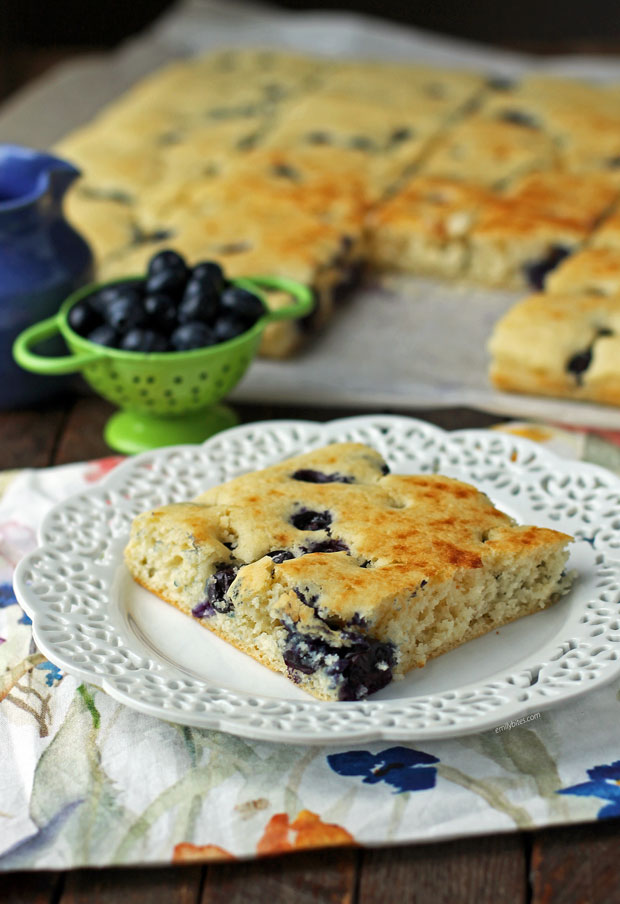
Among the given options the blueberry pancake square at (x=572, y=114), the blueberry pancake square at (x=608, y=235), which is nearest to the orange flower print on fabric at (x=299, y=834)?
the blueberry pancake square at (x=608, y=235)

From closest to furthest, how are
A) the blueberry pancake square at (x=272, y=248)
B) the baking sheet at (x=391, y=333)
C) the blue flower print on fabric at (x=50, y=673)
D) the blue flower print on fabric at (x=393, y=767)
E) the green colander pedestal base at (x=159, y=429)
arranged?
the blue flower print on fabric at (x=393, y=767)
the blue flower print on fabric at (x=50, y=673)
the green colander pedestal base at (x=159, y=429)
the baking sheet at (x=391, y=333)
the blueberry pancake square at (x=272, y=248)

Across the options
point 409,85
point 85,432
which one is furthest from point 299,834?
point 409,85

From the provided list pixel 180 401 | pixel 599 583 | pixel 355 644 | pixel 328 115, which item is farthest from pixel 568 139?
pixel 355 644

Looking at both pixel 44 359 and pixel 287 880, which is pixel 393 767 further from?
pixel 44 359

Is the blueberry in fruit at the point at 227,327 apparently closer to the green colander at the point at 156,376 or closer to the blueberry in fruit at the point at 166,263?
the green colander at the point at 156,376

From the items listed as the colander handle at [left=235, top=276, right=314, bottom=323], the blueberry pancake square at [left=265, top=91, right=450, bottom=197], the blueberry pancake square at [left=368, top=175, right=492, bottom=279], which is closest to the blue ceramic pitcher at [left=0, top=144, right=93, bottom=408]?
the colander handle at [left=235, top=276, right=314, bottom=323]

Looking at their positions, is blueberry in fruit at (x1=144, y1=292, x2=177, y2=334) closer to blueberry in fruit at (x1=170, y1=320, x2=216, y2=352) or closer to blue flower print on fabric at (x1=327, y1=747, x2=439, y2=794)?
blueberry in fruit at (x1=170, y1=320, x2=216, y2=352)
